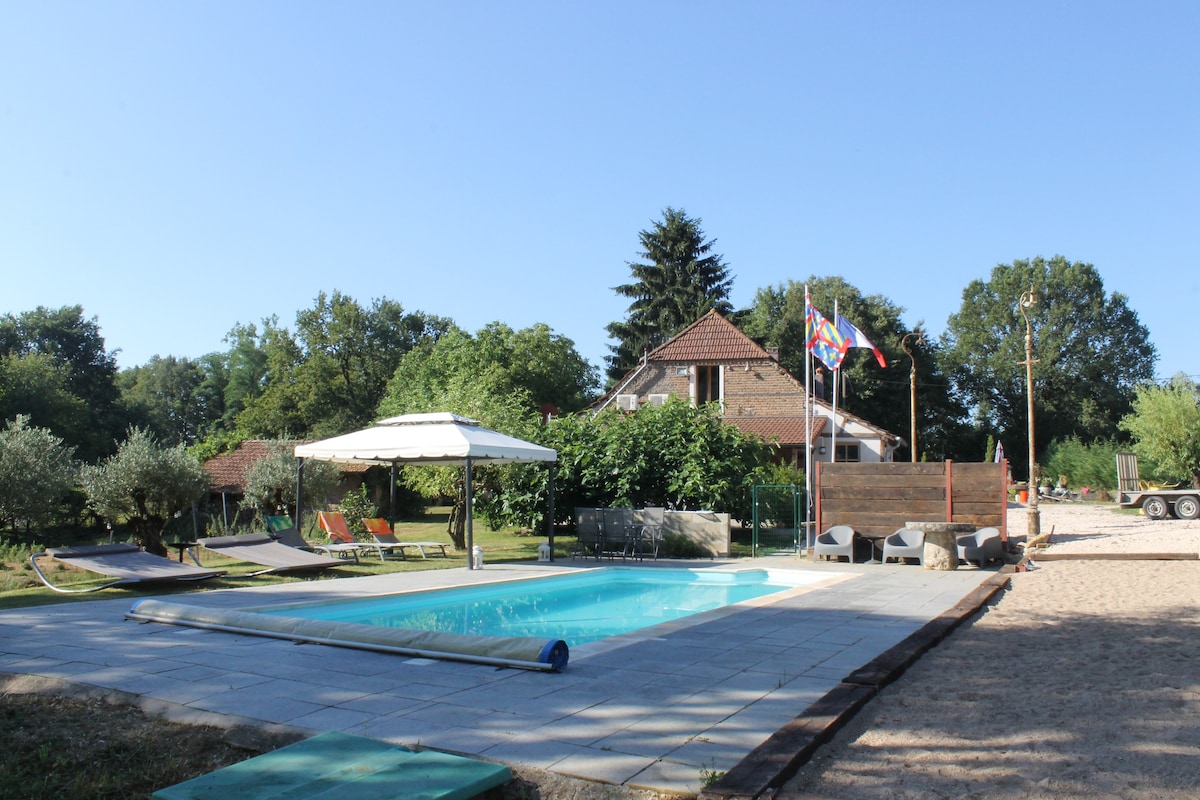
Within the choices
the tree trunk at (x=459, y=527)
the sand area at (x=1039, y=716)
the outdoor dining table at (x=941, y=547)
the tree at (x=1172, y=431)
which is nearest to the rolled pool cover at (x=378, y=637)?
the sand area at (x=1039, y=716)

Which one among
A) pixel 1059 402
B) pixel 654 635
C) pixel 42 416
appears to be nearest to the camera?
pixel 654 635

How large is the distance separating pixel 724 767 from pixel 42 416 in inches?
1587

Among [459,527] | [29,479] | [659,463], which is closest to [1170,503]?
[659,463]

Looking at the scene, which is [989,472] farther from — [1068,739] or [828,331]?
[1068,739]

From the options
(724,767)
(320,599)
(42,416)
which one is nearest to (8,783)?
(724,767)

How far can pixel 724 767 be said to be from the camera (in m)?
4.14

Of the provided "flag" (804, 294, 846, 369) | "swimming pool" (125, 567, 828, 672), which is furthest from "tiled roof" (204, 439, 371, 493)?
"swimming pool" (125, 567, 828, 672)

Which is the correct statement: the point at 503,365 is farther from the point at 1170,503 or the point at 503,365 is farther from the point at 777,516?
the point at 1170,503

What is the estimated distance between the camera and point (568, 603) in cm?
1292

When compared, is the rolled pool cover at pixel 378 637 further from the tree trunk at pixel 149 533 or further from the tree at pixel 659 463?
the tree at pixel 659 463

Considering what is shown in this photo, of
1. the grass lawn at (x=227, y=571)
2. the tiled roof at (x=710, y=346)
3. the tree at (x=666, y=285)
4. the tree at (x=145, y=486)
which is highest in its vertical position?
the tree at (x=666, y=285)

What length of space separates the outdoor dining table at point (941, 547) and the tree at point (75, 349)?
4380 cm

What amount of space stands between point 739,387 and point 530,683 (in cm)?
2872

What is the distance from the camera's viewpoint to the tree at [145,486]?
13.3 m
